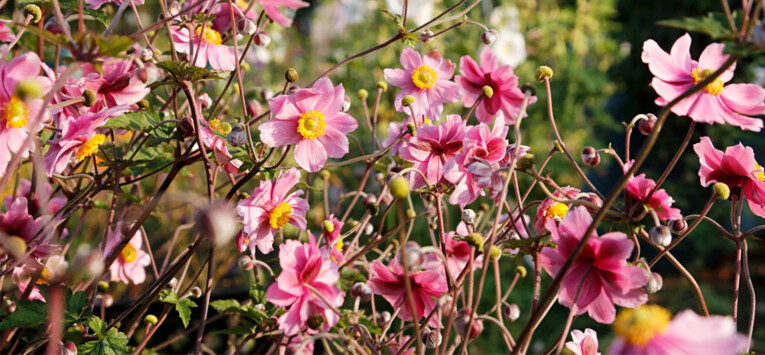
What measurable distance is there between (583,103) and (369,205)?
9.24 feet

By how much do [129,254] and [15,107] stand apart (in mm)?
369

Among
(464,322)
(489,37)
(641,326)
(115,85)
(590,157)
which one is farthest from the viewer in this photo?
(489,37)

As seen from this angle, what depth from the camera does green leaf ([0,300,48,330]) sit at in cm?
63

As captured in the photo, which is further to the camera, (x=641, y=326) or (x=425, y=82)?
(x=425, y=82)

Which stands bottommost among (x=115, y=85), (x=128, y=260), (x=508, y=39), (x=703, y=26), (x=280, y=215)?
(x=128, y=260)

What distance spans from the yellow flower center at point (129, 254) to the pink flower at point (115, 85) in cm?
26

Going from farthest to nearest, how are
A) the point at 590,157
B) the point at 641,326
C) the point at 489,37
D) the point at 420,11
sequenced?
the point at 420,11 < the point at 489,37 < the point at 590,157 < the point at 641,326

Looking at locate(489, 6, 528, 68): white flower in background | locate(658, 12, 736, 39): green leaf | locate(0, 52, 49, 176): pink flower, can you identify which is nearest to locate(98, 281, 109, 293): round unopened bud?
locate(0, 52, 49, 176): pink flower

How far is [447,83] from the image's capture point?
85 centimetres

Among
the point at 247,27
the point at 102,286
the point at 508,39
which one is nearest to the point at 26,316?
the point at 102,286

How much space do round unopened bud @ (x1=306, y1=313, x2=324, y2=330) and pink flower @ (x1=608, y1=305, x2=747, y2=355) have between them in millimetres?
237

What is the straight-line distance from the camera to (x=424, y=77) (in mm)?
839

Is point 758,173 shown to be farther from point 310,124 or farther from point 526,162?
point 310,124

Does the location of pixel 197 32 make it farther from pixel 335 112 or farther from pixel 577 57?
pixel 577 57
